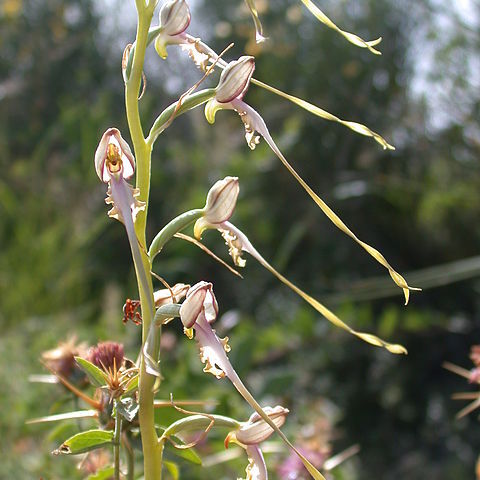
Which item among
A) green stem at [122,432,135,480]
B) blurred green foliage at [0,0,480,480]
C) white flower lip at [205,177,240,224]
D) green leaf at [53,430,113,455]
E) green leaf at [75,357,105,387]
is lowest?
blurred green foliage at [0,0,480,480]

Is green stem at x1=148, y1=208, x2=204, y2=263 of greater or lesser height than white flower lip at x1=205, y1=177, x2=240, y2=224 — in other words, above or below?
below

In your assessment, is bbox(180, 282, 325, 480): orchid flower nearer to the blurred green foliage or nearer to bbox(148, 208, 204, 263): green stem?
bbox(148, 208, 204, 263): green stem

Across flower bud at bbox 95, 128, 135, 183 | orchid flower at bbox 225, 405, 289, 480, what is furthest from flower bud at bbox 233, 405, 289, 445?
flower bud at bbox 95, 128, 135, 183

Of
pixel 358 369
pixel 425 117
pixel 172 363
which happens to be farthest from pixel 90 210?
pixel 425 117

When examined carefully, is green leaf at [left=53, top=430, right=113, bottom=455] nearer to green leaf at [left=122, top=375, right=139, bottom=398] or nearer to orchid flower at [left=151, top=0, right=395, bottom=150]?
green leaf at [left=122, top=375, right=139, bottom=398]

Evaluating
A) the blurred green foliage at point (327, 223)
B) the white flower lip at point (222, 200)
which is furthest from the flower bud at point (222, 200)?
the blurred green foliage at point (327, 223)

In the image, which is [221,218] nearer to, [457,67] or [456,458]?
[456,458]

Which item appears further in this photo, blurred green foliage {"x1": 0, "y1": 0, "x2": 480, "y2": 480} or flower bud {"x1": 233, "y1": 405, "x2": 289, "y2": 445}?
blurred green foliage {"x1": 0, "y1": 0, "x2": 480, "y2": 480}
